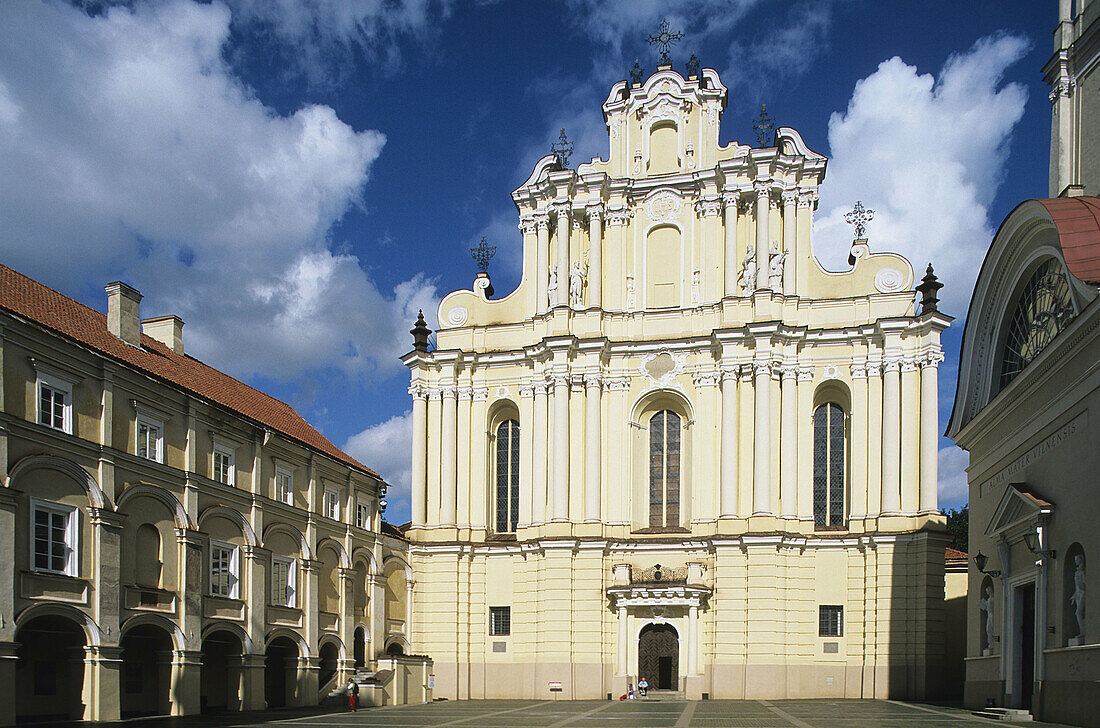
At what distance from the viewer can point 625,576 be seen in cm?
4147

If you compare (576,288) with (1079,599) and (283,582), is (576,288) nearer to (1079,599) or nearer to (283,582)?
(283,582)

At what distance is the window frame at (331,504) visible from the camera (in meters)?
38.1

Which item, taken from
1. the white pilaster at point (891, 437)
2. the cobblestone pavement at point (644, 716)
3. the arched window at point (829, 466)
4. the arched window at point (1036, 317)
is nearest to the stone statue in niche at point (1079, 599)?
the cobblestone pavement at point (644, 716)

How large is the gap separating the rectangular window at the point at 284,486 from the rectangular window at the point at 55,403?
9932mm

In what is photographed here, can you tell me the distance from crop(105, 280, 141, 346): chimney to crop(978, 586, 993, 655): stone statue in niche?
2542 centimetres

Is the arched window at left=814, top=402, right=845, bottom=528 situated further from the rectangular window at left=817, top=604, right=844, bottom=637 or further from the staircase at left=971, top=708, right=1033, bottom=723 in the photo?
the staircase at left=971, top=708, right=1033, bottom=723

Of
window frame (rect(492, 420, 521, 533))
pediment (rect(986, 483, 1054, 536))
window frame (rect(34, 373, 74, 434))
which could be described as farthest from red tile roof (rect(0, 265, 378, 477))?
pediment (rect(986, 483, 1054, 536))

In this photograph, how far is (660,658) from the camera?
41.5m

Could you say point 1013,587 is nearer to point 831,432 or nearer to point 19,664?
point 831,432

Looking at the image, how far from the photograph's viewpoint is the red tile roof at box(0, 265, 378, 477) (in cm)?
2666

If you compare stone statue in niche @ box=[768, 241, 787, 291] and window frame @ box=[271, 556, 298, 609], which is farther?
stone statue in niche @ box=[768, 241, 787, 291]

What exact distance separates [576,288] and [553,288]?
3.41 ft

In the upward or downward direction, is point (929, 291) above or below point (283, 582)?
above

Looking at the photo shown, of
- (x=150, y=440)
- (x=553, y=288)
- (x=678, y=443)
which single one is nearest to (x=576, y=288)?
(x=553, y=288)
